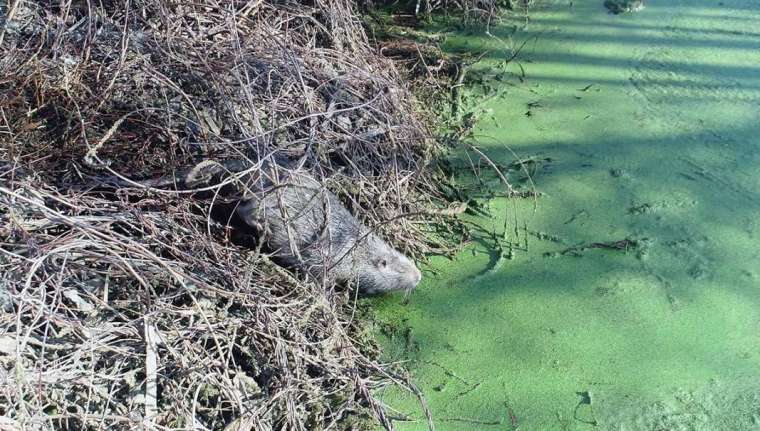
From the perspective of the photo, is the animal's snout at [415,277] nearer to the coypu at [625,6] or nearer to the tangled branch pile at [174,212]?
the tangled branch pile at [174,212]

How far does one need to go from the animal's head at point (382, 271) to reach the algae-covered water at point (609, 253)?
0.26ft

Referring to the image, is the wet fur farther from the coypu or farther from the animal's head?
the coypu

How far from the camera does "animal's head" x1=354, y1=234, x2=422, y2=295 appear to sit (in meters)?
3.11

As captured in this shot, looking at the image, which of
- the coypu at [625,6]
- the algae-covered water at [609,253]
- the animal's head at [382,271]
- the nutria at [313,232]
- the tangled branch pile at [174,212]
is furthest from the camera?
the coypu at [625,6]

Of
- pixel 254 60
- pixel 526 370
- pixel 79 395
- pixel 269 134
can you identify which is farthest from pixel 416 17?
pixel 79 395

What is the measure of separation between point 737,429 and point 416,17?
117 inches

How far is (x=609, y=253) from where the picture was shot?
3.29m

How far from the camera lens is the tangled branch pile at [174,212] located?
7.52 ft

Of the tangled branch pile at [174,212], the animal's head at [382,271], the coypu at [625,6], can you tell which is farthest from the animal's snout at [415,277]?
the coypu at [625,6]

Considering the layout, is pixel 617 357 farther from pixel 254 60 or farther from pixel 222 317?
pixel 254 60

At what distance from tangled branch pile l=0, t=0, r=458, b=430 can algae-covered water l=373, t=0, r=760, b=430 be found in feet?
1.03

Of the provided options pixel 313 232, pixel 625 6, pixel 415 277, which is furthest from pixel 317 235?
pixel 625 6

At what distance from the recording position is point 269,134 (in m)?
2.98

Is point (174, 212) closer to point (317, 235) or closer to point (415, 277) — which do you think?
point (317, 235)
